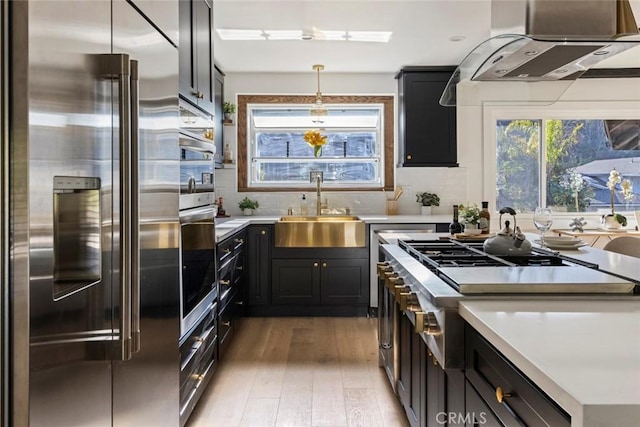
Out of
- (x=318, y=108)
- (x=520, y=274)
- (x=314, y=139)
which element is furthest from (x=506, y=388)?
(x=314, y=139)

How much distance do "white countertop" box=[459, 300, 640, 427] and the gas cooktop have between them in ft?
0.22

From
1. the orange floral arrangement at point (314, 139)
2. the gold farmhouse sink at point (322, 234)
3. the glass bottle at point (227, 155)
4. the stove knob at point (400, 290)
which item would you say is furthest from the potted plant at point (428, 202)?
the stove knob at point (400, 290)

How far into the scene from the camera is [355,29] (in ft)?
12.0

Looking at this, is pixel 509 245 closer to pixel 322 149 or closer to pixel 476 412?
pixel 476 412

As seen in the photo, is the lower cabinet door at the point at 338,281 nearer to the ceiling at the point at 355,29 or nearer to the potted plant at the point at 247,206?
the potted plant at the point at 247,206

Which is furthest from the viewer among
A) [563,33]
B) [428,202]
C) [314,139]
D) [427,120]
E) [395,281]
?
[428,202]

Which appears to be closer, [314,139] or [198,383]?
[198,383]

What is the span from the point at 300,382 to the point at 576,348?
7.37 feet

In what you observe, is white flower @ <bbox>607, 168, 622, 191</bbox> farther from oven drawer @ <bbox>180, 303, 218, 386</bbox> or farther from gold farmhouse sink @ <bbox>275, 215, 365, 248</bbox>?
oven drawer @ <bbox>180, 303, 218, 386</bbox>

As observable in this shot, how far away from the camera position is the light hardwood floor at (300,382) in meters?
2.47

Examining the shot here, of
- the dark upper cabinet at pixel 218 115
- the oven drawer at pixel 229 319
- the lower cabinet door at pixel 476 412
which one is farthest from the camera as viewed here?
the dark upper cabinet at pixel 218 115

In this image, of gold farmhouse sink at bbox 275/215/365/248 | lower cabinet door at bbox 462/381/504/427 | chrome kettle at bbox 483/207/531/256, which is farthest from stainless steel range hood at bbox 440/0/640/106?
gold farmhouse sink at bbox 275/215/365/248

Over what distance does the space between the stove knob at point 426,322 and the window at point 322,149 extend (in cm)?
373

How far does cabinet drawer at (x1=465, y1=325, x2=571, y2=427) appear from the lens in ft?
2.72
